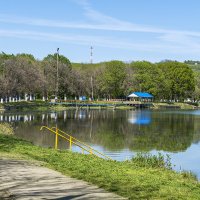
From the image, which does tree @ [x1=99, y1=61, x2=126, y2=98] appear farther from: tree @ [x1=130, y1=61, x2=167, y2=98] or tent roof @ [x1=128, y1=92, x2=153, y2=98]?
tree @ [x1=130, y1=61, x2=167, y2=98]

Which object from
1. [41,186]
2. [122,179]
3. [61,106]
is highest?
[41,186]

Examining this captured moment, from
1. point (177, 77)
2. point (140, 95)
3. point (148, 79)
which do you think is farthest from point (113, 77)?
point (177, 77)

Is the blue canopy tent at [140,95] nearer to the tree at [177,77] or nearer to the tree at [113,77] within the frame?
the tree at [113,77]

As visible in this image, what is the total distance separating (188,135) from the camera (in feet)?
171

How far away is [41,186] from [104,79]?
5207 inches

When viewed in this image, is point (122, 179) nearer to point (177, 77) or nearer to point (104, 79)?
point (104, 79)

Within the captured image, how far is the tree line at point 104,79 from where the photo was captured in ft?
394

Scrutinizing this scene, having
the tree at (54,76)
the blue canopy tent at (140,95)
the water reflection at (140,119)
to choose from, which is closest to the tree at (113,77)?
the blue canopy tent at (140,95)

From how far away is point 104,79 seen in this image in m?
144

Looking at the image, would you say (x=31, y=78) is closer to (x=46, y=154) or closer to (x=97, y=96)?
(x=97, y=96)

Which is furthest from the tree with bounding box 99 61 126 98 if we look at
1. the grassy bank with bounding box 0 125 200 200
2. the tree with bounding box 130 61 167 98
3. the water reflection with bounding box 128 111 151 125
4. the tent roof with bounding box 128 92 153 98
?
the grassy bank with bounding box 0 125 200 200

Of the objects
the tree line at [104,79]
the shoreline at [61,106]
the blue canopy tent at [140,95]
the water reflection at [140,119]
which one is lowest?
the water reflection at [140,119]

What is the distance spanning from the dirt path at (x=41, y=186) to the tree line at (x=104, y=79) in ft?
307

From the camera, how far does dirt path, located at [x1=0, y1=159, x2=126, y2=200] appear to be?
11.1m
